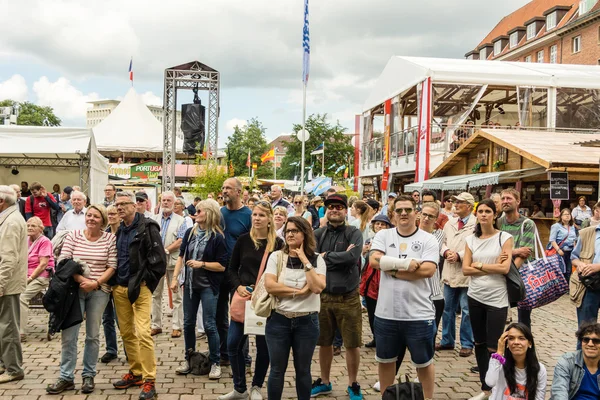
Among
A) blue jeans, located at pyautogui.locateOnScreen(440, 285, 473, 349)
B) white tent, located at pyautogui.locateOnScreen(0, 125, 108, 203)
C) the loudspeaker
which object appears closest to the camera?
blue jeans, located at pyautogui.locateOnScreen(440, 285, 473, 349)

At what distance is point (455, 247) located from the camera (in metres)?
6.84

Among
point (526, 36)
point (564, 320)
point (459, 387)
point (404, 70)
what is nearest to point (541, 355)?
point (459, 387)

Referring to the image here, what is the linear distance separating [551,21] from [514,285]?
177 ft

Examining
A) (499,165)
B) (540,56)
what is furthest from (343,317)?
(540,56)

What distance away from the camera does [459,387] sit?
5.62 m

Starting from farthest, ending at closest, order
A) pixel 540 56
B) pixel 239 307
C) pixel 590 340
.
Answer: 1. pixel 540 56
2. pixel 239 307
3. pixel 590 340

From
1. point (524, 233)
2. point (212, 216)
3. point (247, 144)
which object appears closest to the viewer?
point (524, 233)

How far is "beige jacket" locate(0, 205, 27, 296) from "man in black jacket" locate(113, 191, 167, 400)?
0.96 m

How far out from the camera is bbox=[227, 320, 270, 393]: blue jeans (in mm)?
5039

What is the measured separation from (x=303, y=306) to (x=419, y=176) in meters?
18.6

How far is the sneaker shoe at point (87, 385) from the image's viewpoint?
5254mm

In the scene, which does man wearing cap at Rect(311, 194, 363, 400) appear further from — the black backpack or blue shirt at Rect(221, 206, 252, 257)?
the black backpack

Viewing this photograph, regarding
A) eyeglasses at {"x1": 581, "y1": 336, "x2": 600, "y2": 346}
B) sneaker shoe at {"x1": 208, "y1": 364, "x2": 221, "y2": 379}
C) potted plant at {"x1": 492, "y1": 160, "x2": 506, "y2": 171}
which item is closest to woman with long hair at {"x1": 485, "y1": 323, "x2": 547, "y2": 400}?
eyeglasses at {"x1": 581, "y1": 336, "x2": 600, "y2": 346}

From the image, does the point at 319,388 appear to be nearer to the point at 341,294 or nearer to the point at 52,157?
the point at 341,294
